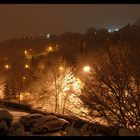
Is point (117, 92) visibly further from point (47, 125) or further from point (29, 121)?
point (29, 121)

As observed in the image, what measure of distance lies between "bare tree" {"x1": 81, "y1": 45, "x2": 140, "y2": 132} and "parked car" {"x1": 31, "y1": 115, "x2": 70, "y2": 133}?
748 cm

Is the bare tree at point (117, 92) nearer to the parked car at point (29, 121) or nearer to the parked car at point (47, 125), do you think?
the parked car at point (47, 125)

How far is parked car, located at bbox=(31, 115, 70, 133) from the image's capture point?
1834 centimetres

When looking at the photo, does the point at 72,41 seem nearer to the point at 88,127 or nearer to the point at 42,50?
the point at 42,50

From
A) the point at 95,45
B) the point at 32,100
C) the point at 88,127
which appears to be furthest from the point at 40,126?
the point at 95,45

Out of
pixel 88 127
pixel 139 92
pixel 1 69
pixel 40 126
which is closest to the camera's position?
pixel 139 92

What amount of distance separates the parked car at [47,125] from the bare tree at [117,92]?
24.5ft

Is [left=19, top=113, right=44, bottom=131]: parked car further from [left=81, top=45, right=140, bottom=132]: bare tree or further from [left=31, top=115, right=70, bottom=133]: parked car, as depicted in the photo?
[left=81, top=45, right=140, bottom=132]: bare tree

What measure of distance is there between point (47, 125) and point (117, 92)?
28.7ft

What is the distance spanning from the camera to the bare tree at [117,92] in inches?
385

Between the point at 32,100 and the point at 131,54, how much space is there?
932 inches

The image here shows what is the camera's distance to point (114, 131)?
920cm

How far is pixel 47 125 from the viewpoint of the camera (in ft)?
60.7

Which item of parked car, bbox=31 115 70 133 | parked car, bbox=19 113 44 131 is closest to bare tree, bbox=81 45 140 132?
parked car, bbox=31 115 70 133
